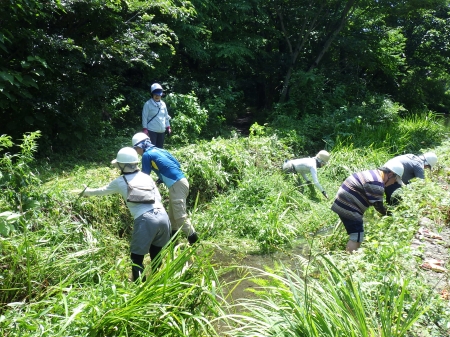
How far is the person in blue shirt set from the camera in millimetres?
5242

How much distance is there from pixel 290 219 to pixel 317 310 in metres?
4.25

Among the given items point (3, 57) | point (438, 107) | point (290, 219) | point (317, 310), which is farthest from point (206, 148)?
point (438, 107)

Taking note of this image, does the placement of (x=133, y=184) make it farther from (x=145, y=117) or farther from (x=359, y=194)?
(x=145, y=117)

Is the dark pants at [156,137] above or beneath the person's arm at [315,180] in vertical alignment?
above

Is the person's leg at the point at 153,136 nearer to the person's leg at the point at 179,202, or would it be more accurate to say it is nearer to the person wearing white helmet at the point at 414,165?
the person's leg at the point at 179,202

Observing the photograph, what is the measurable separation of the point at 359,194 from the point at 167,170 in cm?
234

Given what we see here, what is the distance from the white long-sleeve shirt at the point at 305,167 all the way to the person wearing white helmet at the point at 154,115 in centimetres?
251

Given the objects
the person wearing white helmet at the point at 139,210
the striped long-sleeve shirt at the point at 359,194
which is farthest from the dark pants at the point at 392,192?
the person wearing white helmet at the point at 139,210

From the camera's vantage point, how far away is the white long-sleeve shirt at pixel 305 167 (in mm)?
7566

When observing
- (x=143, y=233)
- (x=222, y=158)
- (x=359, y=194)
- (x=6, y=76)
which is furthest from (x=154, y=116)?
(x=359, y=194)

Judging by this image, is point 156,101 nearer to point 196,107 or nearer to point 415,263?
point 196,107

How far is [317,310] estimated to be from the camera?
273 centimetres

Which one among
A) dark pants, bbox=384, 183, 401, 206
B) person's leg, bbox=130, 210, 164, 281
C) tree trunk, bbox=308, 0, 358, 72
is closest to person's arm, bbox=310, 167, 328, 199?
dark pants, bbox=384, 183, 401, 206

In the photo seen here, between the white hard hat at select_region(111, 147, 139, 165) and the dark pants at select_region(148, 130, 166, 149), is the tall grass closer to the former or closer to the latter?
the white hard hat at select_region(111, 147, 139, 165)
